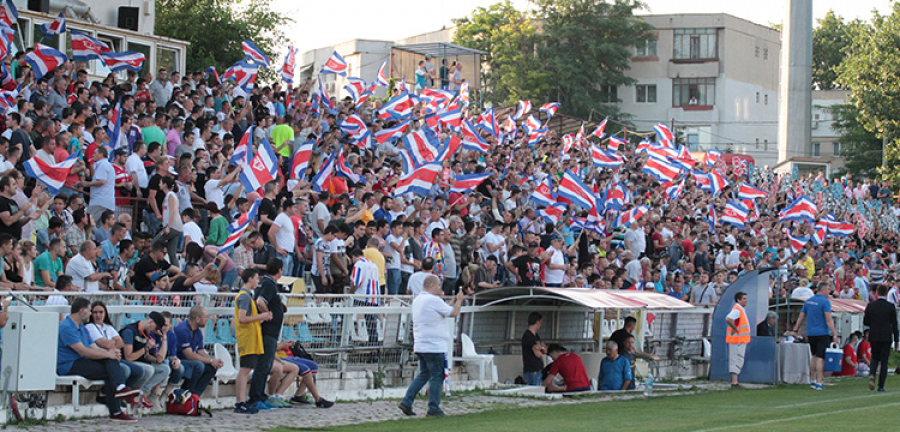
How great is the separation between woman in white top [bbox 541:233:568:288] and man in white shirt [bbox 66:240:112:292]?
35.2 ft

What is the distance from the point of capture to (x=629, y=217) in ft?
97.7

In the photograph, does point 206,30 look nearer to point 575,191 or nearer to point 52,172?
point 575,191

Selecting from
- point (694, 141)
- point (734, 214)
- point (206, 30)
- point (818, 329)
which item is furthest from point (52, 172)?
point (694, 141)

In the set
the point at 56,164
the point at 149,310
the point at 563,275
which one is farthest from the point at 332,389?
the point at 563,275

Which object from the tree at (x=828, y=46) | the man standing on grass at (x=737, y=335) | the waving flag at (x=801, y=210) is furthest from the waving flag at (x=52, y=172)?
the tree at (x=828, y=46)

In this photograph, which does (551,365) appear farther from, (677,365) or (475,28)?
(475,28)

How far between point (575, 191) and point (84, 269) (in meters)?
13.9

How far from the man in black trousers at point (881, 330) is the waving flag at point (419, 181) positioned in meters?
8.62

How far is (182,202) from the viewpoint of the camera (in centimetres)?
1859

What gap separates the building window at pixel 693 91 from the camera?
82.1m

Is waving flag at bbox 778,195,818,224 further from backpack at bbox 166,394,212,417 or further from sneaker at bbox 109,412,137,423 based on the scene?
sneaker at bbox 109,412,137,423

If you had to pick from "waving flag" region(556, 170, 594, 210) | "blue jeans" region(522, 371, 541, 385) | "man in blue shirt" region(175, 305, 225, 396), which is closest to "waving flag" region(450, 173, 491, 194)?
"waving flag" region(556, 170, 594, 210)

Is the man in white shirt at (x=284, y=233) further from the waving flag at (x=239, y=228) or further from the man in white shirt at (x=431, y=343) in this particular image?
the man in white shirt at (x=431, y=343)

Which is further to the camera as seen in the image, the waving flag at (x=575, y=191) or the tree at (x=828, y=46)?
the tree at (x=828, y=46)
